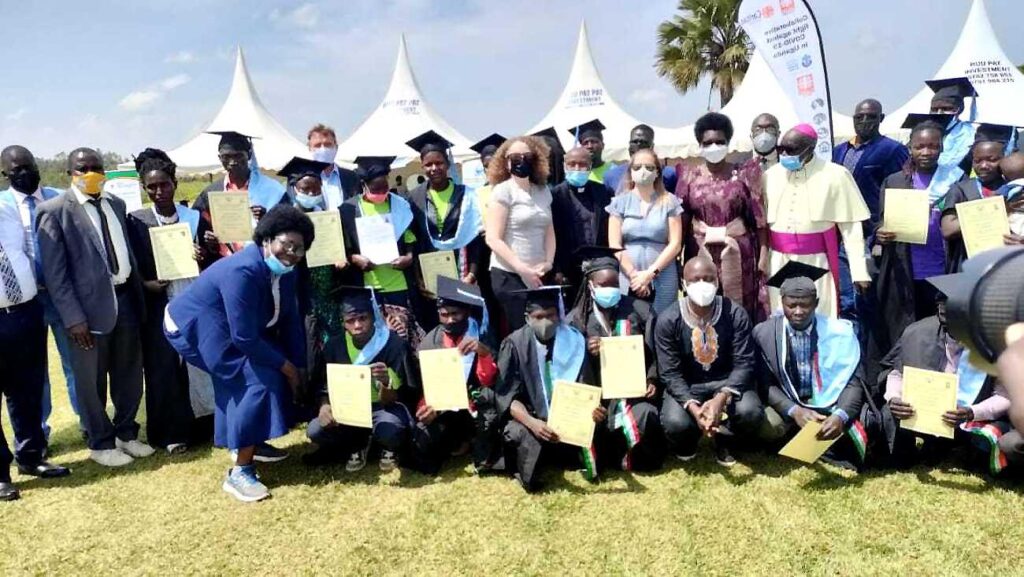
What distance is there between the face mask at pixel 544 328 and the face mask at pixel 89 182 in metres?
3.35

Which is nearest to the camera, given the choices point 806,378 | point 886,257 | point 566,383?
point 566,383

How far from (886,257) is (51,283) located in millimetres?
6375

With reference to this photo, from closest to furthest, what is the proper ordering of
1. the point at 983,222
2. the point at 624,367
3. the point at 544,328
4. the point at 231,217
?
the point at 624,367
the point at 544,328
the point at 983,222
the point at 231,217

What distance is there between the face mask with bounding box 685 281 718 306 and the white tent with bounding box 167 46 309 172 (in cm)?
1599

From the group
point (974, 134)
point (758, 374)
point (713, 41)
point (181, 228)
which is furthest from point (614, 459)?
point (713, 41)

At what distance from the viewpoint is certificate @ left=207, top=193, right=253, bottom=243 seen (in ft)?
16.9

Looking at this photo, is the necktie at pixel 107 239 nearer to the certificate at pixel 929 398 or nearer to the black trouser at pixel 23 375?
the black trouser at pixel 23 375

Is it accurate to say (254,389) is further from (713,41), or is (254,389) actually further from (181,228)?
(713,41)

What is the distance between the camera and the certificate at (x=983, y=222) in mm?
4625

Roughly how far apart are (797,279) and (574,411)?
1795 mm

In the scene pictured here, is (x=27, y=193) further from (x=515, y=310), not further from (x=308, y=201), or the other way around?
(x=515, y=310)

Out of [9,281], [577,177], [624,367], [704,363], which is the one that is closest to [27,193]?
[9,281]

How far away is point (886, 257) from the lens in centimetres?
554

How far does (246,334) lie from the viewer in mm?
4297
